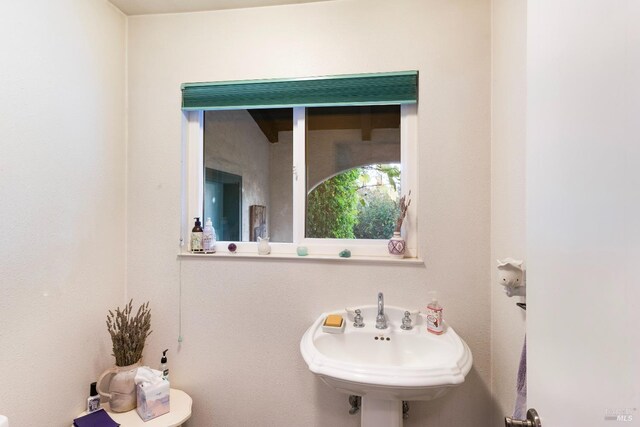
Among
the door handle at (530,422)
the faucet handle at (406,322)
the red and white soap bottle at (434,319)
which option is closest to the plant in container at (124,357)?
the faucet handle at (406,322)

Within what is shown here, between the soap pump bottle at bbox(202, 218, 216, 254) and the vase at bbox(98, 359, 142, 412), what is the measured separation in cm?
66

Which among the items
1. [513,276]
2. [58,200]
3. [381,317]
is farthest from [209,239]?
[513,276]

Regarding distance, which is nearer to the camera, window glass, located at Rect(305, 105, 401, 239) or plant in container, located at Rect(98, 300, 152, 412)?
plant in container, located at Rect(98, 300, 152, 412)

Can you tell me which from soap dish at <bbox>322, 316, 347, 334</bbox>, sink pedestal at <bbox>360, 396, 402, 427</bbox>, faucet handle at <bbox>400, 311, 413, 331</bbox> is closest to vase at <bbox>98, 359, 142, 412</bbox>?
soap dish at <bbox>322, 316, 347, 334</bbox>

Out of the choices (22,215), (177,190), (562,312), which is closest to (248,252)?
(177,190)

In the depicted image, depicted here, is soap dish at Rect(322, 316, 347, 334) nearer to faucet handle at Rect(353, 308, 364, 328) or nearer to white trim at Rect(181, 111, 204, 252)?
faucet handle at Rect(353, 308, 364, 328)

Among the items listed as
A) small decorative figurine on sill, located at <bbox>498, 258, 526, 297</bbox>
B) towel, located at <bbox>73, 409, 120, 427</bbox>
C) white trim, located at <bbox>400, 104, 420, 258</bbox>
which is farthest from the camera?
white trim, located at <bbox>400, 104, 420, 258</bbox>

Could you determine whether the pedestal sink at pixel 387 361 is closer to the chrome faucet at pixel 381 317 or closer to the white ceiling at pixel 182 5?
the chrome faucet at pixel 381 317

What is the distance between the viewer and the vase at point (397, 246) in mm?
1331

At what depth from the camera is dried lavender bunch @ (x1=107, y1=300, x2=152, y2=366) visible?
132 centimetres

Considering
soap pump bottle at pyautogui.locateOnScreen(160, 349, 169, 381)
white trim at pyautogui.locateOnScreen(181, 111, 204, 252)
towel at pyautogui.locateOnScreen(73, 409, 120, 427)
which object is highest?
white trim at pyautogui.locateOnScreen(181, 111, 204, 252)

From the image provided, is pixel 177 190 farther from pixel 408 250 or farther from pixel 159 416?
pixel 408 250

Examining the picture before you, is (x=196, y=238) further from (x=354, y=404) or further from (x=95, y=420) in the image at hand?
(x=354, y=404)

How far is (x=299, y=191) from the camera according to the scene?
1.50 metres
